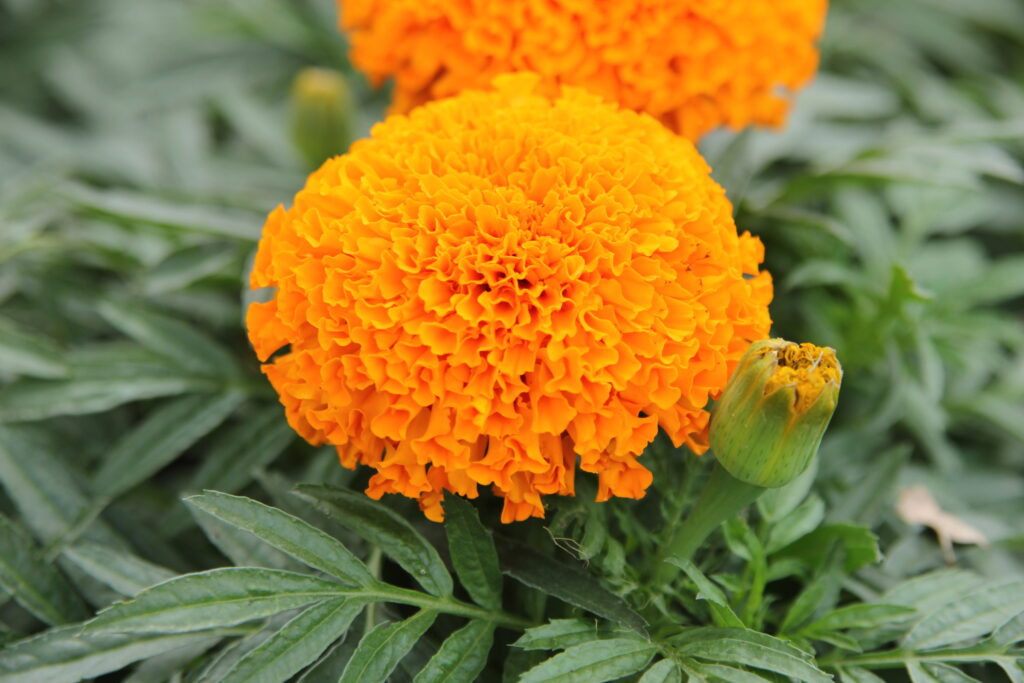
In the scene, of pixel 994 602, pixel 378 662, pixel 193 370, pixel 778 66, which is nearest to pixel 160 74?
pixel 193 370

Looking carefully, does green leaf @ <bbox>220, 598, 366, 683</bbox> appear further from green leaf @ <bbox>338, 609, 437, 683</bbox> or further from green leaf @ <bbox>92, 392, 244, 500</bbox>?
green leaf @ <bbox>92, 392, 244, 500</bbox>

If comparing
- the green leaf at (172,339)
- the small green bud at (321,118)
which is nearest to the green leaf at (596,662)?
the green leaf at (172,339)

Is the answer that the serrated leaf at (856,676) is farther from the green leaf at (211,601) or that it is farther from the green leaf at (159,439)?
the green leaf at (159,439)

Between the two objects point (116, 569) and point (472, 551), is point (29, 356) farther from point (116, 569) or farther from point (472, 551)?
point (472, 551)

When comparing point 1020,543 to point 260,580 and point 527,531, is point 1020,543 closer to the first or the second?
point 527,531

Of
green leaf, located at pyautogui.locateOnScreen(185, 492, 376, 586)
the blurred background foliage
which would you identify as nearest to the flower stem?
the blurred background foliage

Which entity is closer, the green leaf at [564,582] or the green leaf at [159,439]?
the green leaf at [564,582]
